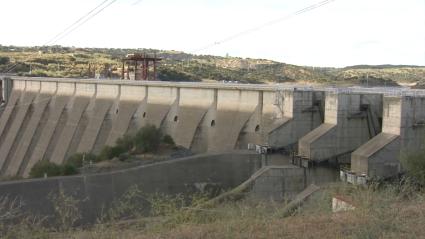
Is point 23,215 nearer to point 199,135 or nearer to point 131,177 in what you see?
point 131,177

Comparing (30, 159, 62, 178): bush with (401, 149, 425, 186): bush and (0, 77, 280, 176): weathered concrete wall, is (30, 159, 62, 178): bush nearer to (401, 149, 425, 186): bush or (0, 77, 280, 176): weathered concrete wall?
(0, 77, 280, 176): weathered concrete wall

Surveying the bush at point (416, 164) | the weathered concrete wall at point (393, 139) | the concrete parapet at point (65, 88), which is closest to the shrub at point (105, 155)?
the weathered concrete wall at point (393, 139)

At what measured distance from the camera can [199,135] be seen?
27.2m

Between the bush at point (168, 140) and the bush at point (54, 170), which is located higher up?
the bush at point (168, 140)

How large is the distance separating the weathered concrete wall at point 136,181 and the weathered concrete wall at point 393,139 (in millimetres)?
4907

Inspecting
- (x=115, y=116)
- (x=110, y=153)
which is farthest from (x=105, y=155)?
(x=115, y=116)

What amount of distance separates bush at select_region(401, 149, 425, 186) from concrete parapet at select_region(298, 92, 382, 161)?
397cm

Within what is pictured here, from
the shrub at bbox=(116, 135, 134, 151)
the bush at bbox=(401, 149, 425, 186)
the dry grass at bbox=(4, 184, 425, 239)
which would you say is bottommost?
the shrub at bbox=(116, 135, 134, 151)

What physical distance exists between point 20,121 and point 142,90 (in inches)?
537

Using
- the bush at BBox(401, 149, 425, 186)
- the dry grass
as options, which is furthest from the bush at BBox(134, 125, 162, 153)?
the dry grass

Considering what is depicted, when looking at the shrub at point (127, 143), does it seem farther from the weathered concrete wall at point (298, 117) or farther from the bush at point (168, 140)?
the weathered concrete wall at point (298, 117)

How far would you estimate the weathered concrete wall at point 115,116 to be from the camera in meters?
25.2

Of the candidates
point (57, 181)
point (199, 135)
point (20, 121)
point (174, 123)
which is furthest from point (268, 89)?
point (20, 121)

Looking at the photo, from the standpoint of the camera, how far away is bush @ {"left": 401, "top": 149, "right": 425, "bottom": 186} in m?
15.0
